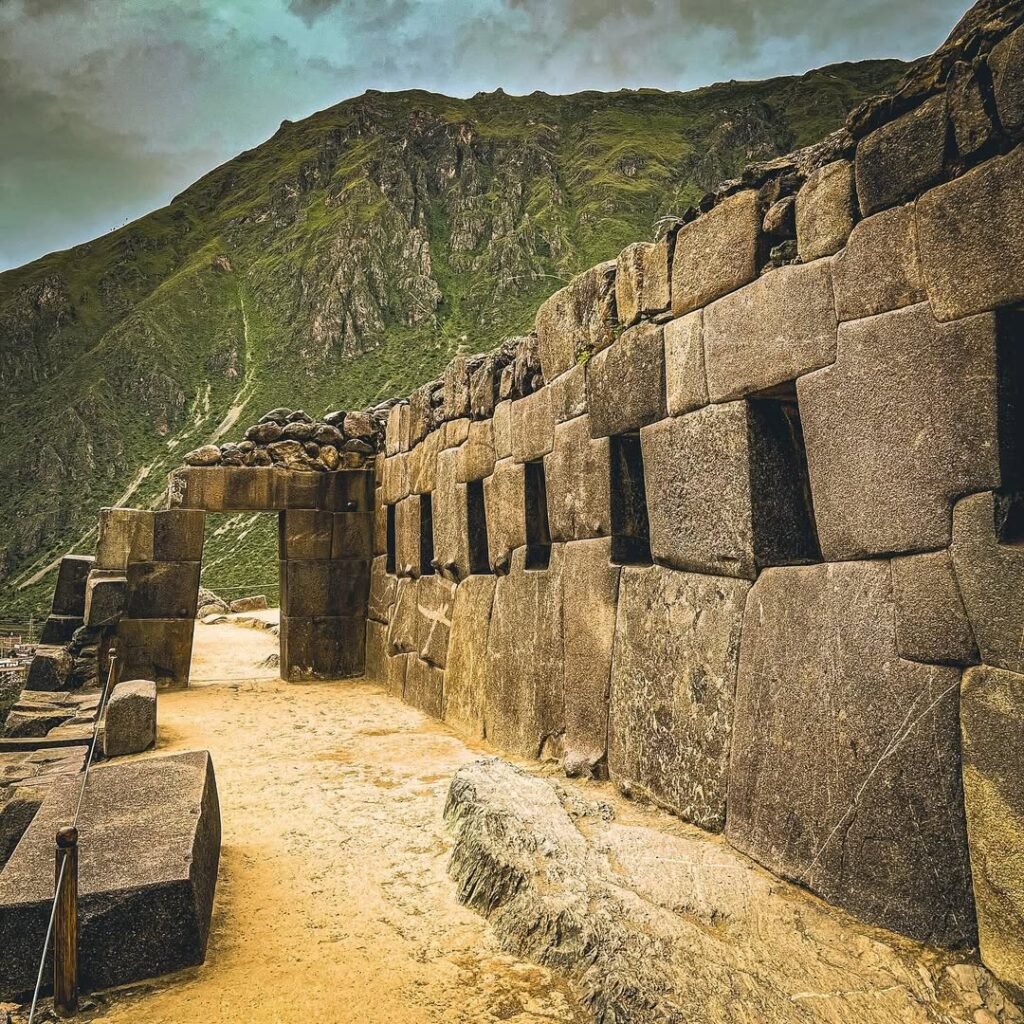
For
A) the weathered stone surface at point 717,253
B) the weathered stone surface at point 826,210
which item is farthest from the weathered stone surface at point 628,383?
the weathered stone surface at point 826,210

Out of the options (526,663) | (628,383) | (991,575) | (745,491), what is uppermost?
A: (628,383)

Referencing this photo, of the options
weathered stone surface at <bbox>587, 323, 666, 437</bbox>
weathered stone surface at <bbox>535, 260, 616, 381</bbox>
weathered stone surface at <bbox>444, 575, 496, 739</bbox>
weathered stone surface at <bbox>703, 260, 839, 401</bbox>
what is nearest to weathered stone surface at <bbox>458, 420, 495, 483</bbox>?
weathered stone surface at <bbox>444, 575, 496, 739</bbox>

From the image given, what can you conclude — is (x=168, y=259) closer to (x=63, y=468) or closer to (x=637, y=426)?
(x=63, y=468)

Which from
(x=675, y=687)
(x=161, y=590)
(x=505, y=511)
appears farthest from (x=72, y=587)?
(x=675, y=687)

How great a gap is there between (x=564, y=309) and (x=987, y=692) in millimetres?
3660

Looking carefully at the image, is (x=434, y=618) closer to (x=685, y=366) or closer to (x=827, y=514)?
(x=685, y=366)

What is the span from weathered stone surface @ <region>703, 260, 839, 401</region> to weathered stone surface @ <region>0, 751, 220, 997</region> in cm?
303

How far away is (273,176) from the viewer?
3078 inches

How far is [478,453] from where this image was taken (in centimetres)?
667

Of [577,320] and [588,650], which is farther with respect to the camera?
[577,320]

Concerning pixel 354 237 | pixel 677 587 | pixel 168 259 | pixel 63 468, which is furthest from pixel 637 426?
pixel 168 259

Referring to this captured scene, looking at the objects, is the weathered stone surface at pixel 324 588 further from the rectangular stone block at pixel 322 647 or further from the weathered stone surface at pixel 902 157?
the weathered stone surface at pixel 902 157

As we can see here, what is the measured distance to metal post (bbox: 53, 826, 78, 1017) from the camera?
93.7 inches

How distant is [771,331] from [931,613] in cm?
138
